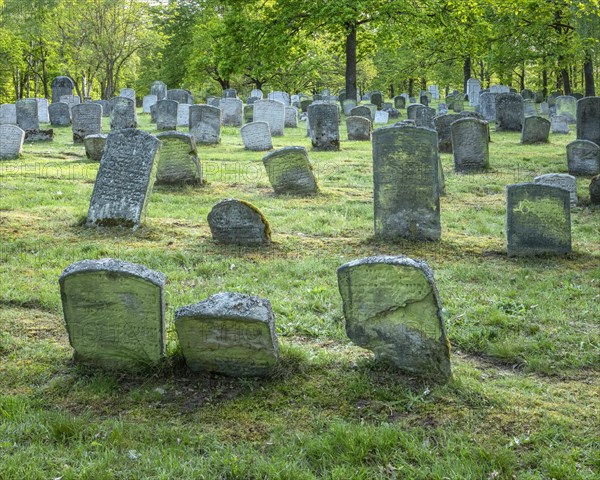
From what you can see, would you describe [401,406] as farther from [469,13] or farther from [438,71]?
[438,71]

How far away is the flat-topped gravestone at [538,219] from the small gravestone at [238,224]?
3.08m

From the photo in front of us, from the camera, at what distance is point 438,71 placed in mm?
44562

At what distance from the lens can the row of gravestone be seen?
477 cm

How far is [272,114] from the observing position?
2203 centimetres

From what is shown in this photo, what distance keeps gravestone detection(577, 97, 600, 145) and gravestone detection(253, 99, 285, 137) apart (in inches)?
357

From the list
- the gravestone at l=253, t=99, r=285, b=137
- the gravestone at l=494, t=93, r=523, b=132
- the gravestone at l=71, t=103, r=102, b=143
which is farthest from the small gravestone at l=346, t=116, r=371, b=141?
the gravestone at l=71, t=103, r=102, b=143

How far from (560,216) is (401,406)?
4.58m

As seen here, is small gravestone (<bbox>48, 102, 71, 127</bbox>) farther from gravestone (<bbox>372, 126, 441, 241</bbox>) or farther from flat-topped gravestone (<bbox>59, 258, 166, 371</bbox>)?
flat-topped gravestone (<bbox>59, 258, 166, 371</bbox>)

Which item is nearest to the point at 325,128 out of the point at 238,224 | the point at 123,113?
the point at 123,113

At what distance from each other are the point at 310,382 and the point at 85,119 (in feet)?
55.7

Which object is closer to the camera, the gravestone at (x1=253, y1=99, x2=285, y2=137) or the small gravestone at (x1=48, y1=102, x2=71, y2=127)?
the gravestone at (x1=253, y1=99, x2=285, y2=137)

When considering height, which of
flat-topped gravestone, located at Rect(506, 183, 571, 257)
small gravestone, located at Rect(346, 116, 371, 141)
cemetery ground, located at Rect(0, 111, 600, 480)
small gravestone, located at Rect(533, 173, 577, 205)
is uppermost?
small gravestone, located at Rect(346, 116, 371, 141)

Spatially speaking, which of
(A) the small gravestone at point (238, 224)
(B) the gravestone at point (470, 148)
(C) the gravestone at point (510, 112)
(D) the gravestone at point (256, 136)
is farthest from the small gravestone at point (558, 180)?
(C) the gravestone at point (510, 112)

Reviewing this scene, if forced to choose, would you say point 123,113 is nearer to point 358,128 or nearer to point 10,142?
point 10,142
